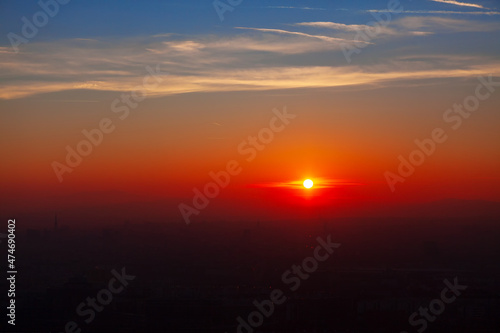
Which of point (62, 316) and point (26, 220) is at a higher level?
point (26, 220)

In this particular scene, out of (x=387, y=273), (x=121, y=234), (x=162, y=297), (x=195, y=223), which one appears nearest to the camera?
(x=162, y=297)

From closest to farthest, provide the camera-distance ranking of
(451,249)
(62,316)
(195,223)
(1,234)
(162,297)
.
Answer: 1. (62,316)
2. (162,297)
3. (1,234)
4. (451,249)
5. (195,223)

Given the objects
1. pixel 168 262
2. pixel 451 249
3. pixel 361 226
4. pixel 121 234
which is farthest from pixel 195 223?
pixel 451 249

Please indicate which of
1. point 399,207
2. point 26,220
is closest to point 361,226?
point 399,207

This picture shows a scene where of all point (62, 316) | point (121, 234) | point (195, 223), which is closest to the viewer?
point (62, 316)

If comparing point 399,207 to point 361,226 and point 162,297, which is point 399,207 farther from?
point 162,297

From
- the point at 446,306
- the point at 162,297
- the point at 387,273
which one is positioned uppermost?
the point at 387,273

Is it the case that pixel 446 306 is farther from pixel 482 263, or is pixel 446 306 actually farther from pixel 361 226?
pixel 361 226

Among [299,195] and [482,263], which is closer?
[482,263]

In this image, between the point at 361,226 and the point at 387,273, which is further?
the point at 361,226
